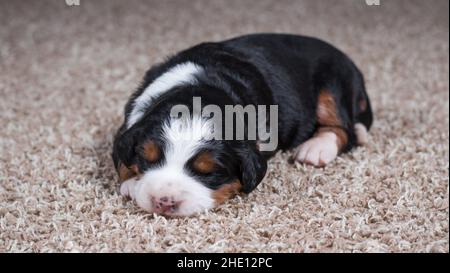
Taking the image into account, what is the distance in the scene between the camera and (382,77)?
5168mm

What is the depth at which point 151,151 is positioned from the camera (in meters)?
2.66

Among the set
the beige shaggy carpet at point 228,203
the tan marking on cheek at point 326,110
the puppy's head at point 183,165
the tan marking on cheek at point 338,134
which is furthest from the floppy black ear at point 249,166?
the tan marking on cheek at point 326,110

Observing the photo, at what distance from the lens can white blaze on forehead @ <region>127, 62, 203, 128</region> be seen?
306 cm

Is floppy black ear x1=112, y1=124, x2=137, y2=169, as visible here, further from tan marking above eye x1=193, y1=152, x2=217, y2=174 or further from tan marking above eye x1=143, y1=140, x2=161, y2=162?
tan marking above eye x1=193, y1=152, x2=217, y2=174

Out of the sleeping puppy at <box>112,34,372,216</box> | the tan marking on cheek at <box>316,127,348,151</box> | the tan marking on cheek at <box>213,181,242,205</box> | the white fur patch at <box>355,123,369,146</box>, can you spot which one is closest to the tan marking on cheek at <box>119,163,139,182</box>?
the sleeping puppy at <box>112,34,372,216</box>

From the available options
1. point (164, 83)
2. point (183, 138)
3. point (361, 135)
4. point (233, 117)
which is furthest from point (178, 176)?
point (361, 135)

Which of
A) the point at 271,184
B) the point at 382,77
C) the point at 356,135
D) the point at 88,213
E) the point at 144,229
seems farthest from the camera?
the point at 382,77

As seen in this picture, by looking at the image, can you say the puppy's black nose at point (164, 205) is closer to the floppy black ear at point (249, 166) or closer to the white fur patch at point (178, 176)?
the white fur patch at point (178, 176)

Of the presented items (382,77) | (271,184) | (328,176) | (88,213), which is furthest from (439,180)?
(382,77)

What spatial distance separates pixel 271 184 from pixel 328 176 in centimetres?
33

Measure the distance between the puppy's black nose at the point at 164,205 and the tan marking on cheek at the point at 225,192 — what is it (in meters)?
0.21

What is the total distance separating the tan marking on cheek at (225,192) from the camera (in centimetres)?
274

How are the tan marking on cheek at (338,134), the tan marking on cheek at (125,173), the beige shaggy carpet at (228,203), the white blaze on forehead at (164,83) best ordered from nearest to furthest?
1. the beige shaggy carpet at (228,203)
2. the tan marking on cheek at (125,173)
3. the white blaze on forehead at (164,83)
4. the tan marking on cheek at (338,134)
